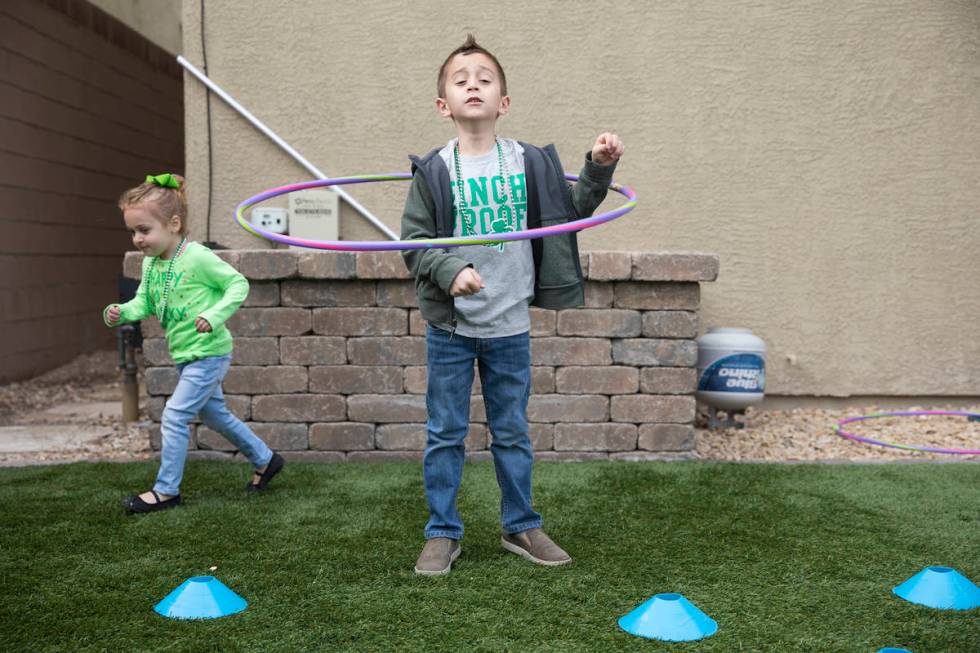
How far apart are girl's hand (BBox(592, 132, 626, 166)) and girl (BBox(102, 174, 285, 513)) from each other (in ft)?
5.32

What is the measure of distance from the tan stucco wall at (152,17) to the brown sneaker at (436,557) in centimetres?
723

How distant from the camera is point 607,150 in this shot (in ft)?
8.82

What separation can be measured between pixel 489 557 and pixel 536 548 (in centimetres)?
16

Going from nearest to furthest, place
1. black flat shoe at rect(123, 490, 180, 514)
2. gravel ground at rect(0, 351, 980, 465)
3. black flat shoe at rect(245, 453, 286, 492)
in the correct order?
black flat shoe at rect(123, 490, 180, 514)
black flat shoe at rect(245, 453, 286, 492)
gravel ground at rect(0, 351, 980, 465)

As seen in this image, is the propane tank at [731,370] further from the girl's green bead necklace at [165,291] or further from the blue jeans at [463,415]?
the girl's green bead necklace at [165,291]

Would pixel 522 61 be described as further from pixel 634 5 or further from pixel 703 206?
pixel 703 206

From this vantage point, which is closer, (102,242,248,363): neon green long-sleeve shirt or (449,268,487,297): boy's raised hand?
(449,268,487,297): boy's raised hand

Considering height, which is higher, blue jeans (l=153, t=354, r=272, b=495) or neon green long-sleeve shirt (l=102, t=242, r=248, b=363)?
neon green long-sleeve shirt (l=102, t=242, r=248, b=363)

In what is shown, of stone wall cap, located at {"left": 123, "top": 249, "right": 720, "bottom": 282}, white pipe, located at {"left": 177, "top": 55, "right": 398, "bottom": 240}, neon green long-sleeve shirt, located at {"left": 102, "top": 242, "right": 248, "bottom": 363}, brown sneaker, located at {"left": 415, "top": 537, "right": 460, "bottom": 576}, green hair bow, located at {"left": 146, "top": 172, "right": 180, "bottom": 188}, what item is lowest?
brown sneaker, located at {"left": 415, "top": 537, "right": 460, "bottom": 576}

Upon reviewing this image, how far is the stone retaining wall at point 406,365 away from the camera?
14.6ft

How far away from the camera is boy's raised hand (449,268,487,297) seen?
2508mm

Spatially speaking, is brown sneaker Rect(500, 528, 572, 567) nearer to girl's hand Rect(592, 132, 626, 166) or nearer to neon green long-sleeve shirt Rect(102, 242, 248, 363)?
girl's hand Rect(592, 132, 626, 166)

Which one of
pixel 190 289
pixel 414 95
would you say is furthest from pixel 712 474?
pixel 414 95

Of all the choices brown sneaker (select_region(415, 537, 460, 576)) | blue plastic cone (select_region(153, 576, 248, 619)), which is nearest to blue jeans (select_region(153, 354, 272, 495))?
blue plastic cone (select_region(153, 576, 248, 619))
